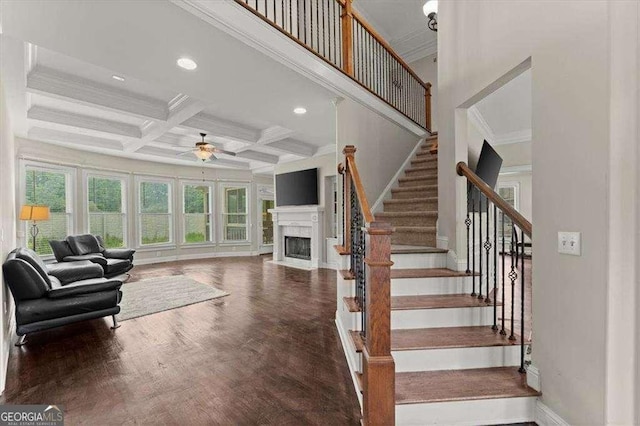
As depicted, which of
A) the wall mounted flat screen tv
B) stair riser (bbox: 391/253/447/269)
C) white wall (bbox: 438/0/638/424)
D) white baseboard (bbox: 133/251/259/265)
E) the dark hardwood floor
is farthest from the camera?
white baseboard (bbox: 133/251/259/265)

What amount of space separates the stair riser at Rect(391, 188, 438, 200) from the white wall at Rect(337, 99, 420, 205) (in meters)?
0.24

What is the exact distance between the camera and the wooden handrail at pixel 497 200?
200 cm

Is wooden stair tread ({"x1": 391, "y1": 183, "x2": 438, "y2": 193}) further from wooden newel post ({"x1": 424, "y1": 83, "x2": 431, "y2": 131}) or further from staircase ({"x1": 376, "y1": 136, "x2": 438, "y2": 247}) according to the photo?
wooden newel post ({"x1": 424, "y1": 83, "x2": 431, "y2": 131})

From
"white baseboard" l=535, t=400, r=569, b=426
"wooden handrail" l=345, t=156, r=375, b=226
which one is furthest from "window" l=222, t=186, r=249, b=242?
"white baseboard" l=535, t=400, r=569, b=426

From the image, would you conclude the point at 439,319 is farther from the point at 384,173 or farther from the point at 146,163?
the point at 146,163

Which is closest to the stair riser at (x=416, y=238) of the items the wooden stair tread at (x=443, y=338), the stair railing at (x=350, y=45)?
the wooden stair tread at (x=443, y=338)

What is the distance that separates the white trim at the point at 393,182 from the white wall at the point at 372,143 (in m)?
0.05

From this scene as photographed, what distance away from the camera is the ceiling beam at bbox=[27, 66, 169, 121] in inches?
139

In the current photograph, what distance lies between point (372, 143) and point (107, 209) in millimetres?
6965

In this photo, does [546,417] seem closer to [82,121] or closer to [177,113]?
[177,113]

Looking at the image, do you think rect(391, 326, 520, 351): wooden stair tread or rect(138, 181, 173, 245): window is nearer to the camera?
rect(391, 326, 520, 351): wooden stair tread

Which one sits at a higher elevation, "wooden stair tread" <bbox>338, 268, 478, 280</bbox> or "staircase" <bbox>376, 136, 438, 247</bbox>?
"staircase" <bbox>376, 136, 438, 247</bbox>

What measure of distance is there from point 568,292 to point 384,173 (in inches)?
111

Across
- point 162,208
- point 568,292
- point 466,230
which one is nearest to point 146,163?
point 162,208
